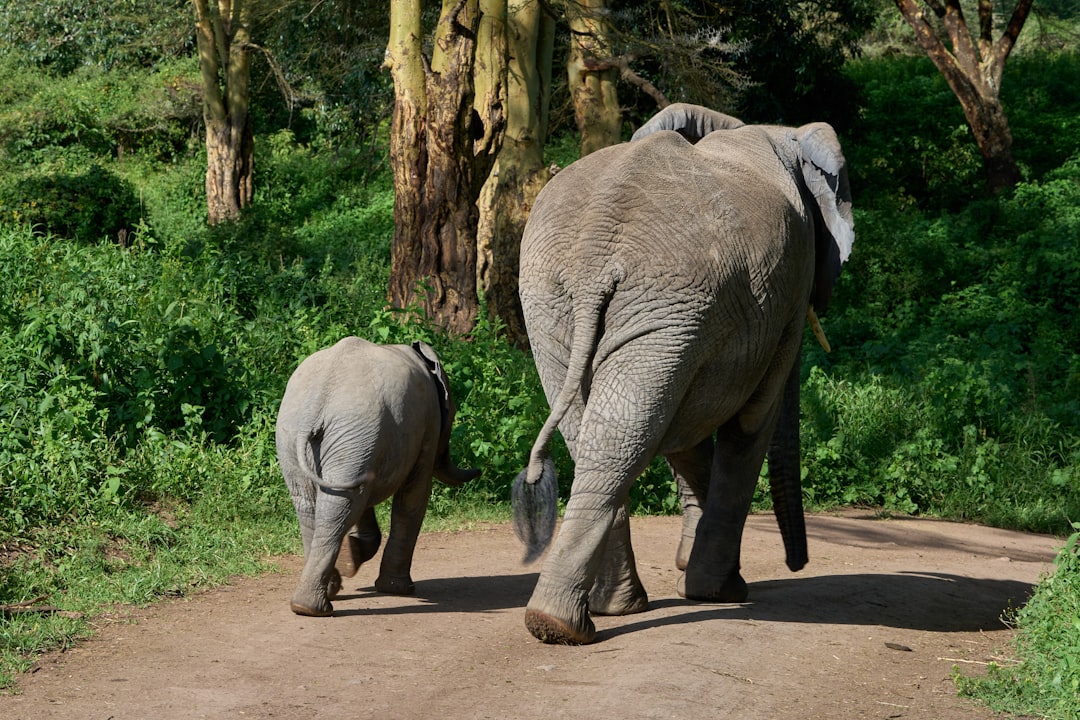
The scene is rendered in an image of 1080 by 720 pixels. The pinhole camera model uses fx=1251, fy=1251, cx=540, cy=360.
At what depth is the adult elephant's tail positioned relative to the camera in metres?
5.02

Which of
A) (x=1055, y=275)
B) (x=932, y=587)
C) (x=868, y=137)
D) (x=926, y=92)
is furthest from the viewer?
(x=926, y=92)

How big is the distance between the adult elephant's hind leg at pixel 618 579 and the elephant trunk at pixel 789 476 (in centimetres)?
111

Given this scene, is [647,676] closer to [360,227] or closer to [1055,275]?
[1055,275]

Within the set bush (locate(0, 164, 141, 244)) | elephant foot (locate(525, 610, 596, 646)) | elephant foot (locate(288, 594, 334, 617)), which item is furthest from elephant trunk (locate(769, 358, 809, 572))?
bush (locate(0, 164, 141, 244))

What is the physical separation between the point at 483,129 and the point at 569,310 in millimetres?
6339

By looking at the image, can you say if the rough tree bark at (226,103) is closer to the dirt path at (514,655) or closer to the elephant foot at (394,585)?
the dirt path at (514,655)

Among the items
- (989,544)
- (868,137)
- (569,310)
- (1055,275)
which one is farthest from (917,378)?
(868,137)

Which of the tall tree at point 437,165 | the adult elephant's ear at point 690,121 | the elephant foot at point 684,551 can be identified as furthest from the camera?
the tall tree at point 437,165

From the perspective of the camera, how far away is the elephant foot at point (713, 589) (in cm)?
593

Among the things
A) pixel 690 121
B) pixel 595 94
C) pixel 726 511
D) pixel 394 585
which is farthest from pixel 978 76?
pixel 394 585

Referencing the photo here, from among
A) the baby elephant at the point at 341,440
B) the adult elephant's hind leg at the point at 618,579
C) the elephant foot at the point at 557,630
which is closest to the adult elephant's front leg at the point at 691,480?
the adult elephant's hind leg at the point at 618,579

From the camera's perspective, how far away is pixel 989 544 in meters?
8.70

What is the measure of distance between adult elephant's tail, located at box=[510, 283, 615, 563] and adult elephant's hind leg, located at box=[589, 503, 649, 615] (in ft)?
1.38

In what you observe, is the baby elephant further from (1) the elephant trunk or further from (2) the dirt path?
(1) the elephant trunk
